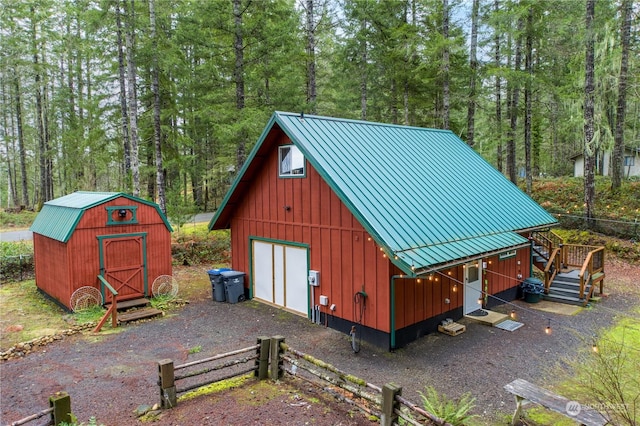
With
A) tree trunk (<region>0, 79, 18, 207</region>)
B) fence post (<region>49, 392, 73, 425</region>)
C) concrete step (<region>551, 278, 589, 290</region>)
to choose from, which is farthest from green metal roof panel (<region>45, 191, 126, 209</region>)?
tree trunk (<region>0, 79, 18, 207</region>)

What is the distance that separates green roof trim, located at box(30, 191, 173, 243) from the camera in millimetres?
10898

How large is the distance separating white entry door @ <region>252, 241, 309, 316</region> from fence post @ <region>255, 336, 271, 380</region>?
3.63 metres

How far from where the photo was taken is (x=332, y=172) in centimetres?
914

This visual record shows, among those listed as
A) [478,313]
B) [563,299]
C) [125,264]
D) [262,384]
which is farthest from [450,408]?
[125,264]

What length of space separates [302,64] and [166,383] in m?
19.5

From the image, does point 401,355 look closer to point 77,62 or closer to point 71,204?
point 71,204

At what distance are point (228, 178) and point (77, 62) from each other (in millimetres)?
13096

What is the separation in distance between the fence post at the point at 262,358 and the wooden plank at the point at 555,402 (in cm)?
404

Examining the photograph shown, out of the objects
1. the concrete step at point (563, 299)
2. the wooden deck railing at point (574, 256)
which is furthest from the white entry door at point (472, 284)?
the wooden deck railing at point (574, 256)

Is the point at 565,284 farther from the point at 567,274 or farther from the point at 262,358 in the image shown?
the point at 262,358

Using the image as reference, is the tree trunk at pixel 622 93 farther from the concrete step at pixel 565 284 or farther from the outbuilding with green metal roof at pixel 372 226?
the concrete step at pixel 565 284

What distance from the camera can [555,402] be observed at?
5.41 metres

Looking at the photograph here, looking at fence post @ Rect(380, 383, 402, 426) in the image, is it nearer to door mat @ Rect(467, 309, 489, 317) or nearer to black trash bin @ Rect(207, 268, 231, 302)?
door mat @ Rect(467, 309, 489, 317)

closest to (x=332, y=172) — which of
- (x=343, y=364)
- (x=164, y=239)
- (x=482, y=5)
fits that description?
(x=343, y=364)
